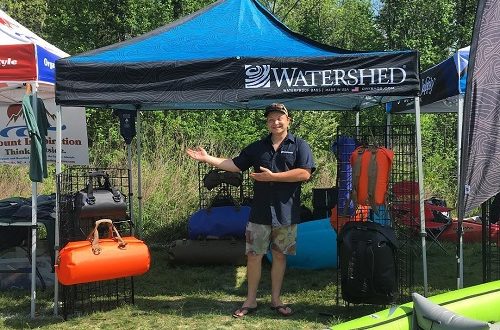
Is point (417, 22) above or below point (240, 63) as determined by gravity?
above

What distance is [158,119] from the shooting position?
13555 millimetres

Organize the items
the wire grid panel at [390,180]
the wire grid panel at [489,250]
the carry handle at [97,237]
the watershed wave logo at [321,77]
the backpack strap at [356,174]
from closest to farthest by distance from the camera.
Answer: the wire grid panel at [489,250]
the carry handle at [97,237]
the watershed wave logo at [321,77]
the backpack strap at [356,174]
the wire grid panel at [390,180]

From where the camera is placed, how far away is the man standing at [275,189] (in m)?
4.55

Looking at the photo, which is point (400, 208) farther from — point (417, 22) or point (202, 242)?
point (417, 22)

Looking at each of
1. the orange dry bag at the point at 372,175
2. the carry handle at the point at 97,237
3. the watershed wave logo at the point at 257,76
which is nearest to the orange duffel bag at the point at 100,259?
the carry handle at the point at 97,237

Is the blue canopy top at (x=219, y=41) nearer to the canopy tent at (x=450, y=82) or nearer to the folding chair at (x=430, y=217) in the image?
the canopy tent at (x=450, y=82)

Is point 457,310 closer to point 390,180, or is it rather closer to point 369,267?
point 369,267

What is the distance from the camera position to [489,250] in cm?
480

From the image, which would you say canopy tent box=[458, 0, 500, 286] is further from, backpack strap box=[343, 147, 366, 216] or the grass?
the grass

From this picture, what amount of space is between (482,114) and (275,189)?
179 centimetres

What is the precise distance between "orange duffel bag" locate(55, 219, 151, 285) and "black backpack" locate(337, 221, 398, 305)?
1701mm

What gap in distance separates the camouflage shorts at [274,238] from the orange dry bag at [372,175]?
68 centimetres

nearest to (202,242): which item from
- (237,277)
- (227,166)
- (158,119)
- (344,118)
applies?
(237,277)

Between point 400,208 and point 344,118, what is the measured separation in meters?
9.46
